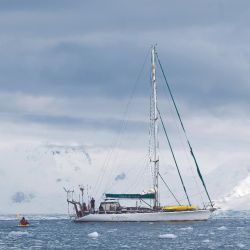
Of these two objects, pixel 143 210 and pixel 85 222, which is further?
pixel 85 222

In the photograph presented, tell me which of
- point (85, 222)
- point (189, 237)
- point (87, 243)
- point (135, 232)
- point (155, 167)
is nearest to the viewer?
point (87, 243)

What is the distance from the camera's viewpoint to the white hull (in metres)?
157

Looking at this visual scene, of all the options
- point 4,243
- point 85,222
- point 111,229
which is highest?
point 85,222

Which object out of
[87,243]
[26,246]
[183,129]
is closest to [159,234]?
[87,243]

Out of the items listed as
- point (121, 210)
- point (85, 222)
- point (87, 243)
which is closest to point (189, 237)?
point (87, 243)

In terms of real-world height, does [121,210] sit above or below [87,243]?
above

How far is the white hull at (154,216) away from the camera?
6186 inches

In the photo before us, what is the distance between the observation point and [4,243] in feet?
377

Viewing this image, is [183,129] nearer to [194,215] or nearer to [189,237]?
[194,215]

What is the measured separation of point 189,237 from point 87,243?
60.0 feet

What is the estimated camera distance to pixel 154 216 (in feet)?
516

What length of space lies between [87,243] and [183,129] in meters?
56.6

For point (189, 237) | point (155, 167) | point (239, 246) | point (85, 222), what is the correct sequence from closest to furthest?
point (239, 246)
point (189, 237)
point (155, 167)
point (85, 222)

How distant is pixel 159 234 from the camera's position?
12875 centimetres
